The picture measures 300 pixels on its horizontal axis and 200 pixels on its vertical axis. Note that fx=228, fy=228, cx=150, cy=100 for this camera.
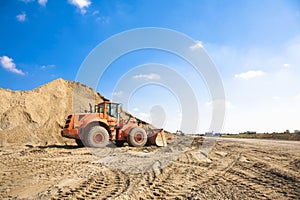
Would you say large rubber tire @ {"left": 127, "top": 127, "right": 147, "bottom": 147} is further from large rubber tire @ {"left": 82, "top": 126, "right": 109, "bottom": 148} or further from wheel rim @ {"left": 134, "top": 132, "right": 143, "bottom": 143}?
large rubber tire @ {"left": 82, "top": 126, "right": 109, "bottom": 148}

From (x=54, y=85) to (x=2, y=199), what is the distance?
1972 cm

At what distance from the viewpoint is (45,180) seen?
4855 millimetres

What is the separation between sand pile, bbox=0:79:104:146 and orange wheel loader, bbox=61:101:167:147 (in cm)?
600

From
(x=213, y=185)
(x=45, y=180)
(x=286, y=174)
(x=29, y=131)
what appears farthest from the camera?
(x=29, y=131)

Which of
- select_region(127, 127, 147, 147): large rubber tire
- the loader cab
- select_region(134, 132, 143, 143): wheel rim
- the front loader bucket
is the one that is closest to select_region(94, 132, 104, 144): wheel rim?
the loader cab

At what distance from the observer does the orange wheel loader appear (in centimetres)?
1096

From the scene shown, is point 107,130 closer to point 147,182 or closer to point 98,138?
point 98,138

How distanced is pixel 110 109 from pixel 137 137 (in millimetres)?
2042

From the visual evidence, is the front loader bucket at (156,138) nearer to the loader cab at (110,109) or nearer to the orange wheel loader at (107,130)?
the orange wheel loader at (107,130)

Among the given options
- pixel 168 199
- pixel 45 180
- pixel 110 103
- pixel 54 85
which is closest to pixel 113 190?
pixel 168 199

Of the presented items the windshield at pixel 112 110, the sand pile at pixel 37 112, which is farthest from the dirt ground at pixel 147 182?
the sand pile at pixel 37 112

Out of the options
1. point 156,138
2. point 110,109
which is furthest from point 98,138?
point 156,138

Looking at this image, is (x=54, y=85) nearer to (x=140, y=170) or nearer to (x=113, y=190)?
(x=140, y=170)

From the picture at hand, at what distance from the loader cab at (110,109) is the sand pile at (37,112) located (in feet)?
20.7
